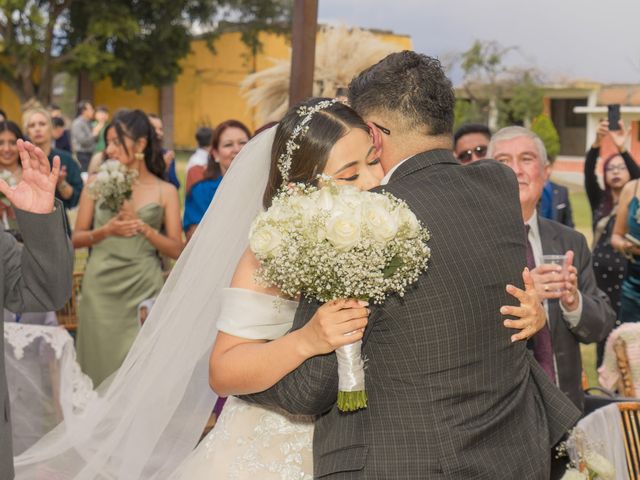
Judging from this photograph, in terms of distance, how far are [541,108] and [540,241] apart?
30.0 metres

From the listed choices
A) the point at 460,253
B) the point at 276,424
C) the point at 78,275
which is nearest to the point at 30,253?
the point at 276,424

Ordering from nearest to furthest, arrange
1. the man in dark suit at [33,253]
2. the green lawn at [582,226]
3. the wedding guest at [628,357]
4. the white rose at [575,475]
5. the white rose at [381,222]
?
1. the white rose at [381,222]
2. the man in dark suit at [33,253]
3. the white rose at [575,475]
4. the wedding guest at [628,357]
5. the green lawn at [582,226]

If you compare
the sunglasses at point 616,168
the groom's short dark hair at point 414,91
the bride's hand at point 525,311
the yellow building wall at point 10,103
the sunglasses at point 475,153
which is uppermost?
the groom's short dark hair at point 414,91

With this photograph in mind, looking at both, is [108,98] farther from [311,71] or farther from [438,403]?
[438,403]

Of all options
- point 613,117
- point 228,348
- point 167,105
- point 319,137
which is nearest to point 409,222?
point 319,137

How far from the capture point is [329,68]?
6.60 meters

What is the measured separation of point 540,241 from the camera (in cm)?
406

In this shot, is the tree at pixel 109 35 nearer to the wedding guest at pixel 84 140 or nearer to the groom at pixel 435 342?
the wedding guest at pixel 84 140

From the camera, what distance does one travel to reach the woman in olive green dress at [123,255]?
22.3 feet

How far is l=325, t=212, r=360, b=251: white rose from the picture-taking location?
2197 millimetres

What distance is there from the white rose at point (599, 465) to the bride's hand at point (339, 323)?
1.24 m

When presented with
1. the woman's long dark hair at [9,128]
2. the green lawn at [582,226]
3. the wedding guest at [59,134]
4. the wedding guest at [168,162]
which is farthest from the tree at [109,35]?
the woman's long dark hair at [9,128]

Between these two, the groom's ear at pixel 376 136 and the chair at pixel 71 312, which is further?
the chair at pixel 71 312

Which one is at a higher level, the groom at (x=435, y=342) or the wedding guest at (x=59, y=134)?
the groom at (x=435, y=342)
